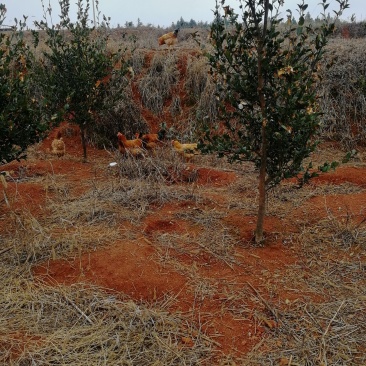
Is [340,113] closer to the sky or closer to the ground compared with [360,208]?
closer to the sky


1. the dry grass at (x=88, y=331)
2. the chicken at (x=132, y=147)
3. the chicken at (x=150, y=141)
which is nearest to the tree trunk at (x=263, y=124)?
the dry grass at (x=88, y=331)

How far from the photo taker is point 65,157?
7555 mm

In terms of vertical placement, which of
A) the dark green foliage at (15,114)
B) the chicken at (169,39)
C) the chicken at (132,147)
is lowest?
the chicken at (132,147)

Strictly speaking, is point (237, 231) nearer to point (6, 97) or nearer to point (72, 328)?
point (72, 328)

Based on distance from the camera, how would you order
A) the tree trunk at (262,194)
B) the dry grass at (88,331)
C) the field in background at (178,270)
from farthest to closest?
the tree trunk at (262,194), the field in background at (178,270), the dry grass at (88,331)

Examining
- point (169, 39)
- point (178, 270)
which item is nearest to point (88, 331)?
point (178, 270)

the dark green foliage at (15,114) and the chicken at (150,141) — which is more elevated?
the dark green foliage at (15,114)

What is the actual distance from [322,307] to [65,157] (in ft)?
19.4

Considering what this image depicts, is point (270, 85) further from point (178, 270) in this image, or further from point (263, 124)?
point (178, 270)

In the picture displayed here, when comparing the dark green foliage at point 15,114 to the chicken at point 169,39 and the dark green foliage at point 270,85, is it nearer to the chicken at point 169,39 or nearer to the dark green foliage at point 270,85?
the dark green foliage at point 270,85

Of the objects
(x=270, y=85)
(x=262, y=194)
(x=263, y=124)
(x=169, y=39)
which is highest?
(x=169, y=39)

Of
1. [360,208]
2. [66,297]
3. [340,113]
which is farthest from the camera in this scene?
[340,113]

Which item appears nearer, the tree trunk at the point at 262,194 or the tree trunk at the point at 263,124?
the tree trunk at the point at 263,124

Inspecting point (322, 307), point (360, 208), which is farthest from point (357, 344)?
point (360, 208)
